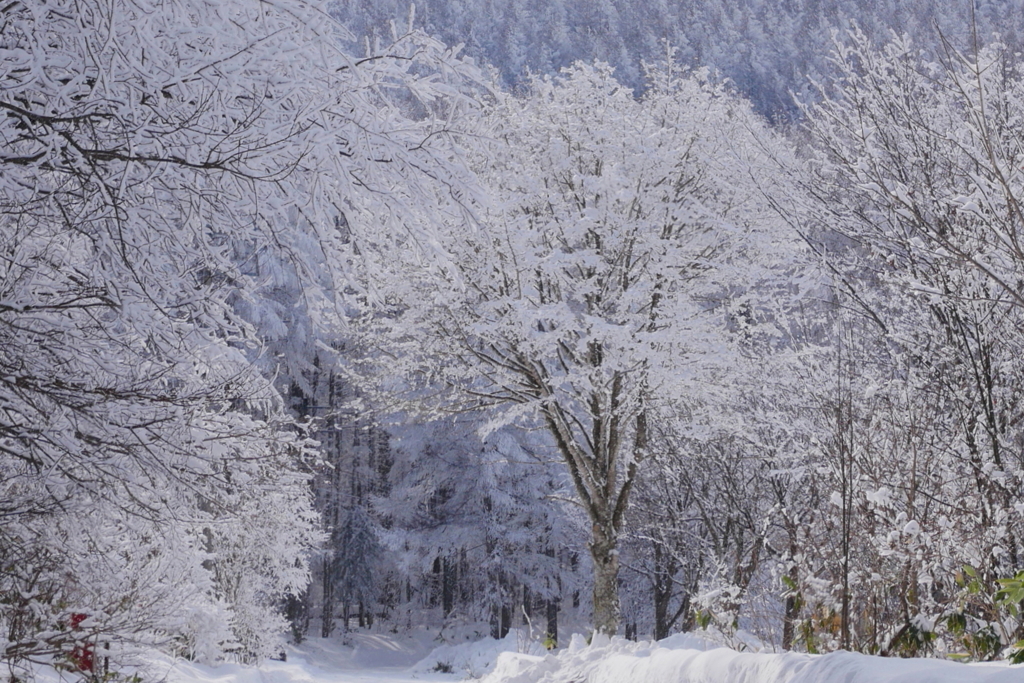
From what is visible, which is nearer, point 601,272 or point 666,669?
point 666,669

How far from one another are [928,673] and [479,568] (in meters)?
A: 22.3

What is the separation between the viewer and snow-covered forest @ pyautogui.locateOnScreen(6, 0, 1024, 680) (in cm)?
345

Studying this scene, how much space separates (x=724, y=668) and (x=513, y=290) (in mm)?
5729

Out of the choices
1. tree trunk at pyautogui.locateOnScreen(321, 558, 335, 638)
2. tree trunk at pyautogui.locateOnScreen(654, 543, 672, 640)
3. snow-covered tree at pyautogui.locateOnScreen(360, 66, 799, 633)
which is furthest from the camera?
tree trunk at pyautogui.locateOnScreen(321, 558, 335, 638)

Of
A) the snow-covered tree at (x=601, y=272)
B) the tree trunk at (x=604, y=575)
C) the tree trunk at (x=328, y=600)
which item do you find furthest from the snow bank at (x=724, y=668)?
the tree trunk at (x=328, y=600)

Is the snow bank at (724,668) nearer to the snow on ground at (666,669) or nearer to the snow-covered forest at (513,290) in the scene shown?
the snow on ground at (666,669)

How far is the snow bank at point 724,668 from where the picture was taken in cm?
254

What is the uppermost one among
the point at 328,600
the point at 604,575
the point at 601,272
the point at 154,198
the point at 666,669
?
the point at 601,272

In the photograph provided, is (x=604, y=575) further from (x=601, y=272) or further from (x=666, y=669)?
(x=666, y=669)

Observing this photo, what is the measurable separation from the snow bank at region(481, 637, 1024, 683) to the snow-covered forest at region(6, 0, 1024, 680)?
0.51m

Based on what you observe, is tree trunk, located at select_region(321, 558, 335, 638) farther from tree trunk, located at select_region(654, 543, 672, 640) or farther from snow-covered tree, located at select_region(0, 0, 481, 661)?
snow-covered tree, located at select_region(0, 0, 481, 661)

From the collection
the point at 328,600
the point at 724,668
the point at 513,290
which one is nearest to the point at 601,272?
the point at 513,290

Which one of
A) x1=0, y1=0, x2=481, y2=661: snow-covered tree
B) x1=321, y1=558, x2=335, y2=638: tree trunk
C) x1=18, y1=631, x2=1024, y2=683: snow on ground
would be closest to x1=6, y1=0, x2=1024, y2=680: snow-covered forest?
x1=0, y1=0, x2=481, y2=661: snow-covered tree

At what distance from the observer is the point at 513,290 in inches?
362
